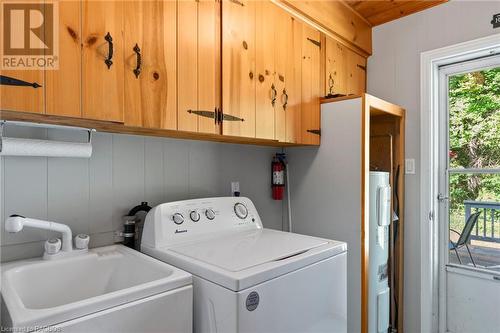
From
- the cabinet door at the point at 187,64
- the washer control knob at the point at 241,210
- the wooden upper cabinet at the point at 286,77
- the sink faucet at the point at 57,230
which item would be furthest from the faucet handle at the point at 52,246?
the wooden upper cabinet at the point at 286,77

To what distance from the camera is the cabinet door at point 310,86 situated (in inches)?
73.2

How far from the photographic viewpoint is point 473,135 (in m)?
2.10

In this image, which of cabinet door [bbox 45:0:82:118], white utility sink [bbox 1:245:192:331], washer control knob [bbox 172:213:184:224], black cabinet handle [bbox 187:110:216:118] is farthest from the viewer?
washer control knob [bbox 172:213:184:224]

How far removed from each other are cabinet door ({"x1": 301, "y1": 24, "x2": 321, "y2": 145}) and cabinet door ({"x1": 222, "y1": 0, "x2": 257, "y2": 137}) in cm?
44

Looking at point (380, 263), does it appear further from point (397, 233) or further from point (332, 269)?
point (332, 269)

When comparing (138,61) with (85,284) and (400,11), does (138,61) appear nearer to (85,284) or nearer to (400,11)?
(85,284)

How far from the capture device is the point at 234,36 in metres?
1.45

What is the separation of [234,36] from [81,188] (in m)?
0.98

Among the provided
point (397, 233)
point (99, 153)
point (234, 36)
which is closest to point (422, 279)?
point (397, 233)

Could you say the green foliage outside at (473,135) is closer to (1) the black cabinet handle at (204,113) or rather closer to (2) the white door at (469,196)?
(2) the white door at (469,196)

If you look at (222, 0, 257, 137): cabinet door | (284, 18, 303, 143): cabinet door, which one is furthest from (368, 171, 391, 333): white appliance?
(222, 0, 257, 137): cabinet door

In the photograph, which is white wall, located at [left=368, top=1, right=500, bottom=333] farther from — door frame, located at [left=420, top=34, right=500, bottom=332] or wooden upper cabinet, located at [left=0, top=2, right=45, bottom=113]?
wooden upper cabinet, located at [left=0, top=2, right=45, bottom=113]

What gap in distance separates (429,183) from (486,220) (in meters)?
0.43

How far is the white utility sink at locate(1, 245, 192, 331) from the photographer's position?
30.9 inches
